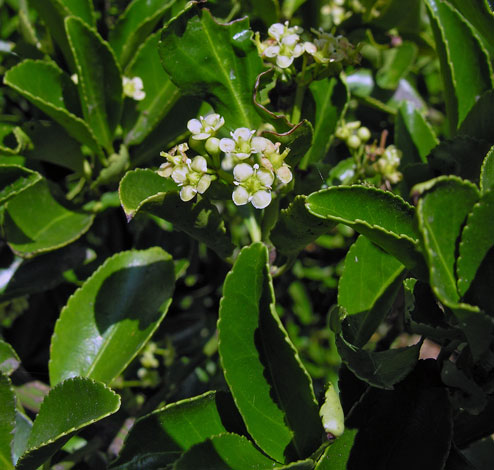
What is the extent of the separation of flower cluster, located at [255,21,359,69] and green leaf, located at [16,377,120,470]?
730mm

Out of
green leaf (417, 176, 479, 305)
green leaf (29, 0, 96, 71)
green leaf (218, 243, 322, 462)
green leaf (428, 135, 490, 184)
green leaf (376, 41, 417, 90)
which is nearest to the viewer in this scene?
green leaf (417, 176, 479, 305)

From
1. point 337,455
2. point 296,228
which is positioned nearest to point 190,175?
point 296,228

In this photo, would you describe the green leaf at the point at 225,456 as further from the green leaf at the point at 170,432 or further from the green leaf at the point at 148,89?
the green leaf at the point at 148,89

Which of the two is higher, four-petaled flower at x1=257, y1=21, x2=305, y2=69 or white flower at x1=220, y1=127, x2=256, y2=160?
four-petaled flower at x1=257, y1=21, x2=305, y2=69

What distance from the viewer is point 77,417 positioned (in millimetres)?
1087

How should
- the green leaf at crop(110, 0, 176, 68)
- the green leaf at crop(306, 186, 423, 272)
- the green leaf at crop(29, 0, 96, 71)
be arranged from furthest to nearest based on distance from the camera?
the green leaf at crop(110, 0, 176, 68) → the green leaf at crop(29, 0, 96, 71) → the green leaf at crop(306, 186, 423, 272)

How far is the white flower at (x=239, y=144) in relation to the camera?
1145mm

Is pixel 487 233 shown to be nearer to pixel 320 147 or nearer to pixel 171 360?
pixel 320 147

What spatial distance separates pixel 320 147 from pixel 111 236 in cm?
87

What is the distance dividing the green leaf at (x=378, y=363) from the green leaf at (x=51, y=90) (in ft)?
2.66

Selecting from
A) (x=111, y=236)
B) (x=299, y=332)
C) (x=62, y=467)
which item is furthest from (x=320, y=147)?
(x=299, y=332)

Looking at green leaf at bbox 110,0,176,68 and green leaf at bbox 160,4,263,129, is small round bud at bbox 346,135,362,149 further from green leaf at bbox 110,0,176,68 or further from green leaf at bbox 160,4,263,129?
green leaf at bbox 110,0,176,68

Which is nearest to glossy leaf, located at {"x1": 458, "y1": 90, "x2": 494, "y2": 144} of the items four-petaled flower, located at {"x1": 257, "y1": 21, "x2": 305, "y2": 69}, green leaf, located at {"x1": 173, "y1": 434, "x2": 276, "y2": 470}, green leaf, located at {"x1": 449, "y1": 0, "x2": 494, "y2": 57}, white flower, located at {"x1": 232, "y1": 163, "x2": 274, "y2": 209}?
green leaf, located at {"x1": 449, "y1": 0, "x2": 494, "y2": 57}

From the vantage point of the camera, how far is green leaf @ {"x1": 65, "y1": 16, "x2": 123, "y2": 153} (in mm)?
1456
